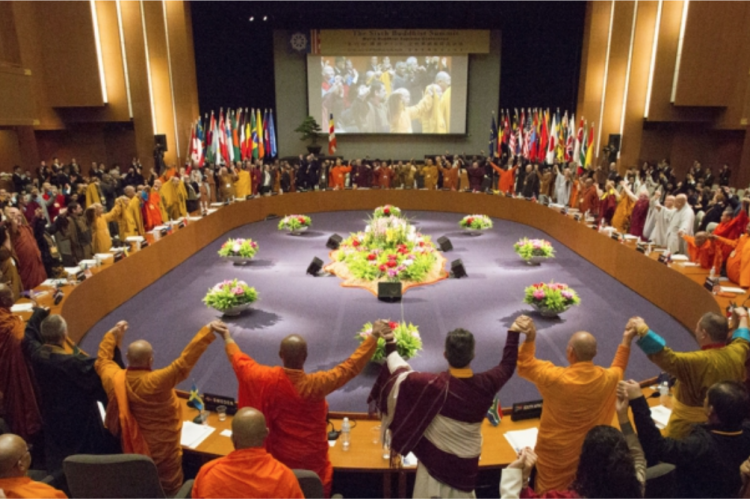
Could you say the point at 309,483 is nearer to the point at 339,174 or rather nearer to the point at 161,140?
the point at 339,174

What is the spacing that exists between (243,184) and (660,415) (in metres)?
13.4

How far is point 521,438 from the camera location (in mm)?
3730

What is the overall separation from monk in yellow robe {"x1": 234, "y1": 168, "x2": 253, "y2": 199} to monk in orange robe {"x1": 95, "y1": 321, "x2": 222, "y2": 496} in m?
12.4

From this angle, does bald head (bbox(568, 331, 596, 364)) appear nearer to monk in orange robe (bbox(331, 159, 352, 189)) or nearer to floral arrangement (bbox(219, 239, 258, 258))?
floral arrangement (bbox(219, 239, 258, 258))

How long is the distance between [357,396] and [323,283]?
3.96 m

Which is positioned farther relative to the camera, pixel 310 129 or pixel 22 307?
pixel 310 129

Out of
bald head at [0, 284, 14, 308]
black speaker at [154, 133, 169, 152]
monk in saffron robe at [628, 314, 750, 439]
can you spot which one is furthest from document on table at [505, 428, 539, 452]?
black speaker at [154, 133, 169, 152]

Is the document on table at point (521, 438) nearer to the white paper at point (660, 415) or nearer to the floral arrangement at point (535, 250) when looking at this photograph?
the white paper at point (660, 415)

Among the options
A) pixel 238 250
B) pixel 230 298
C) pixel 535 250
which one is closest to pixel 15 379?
pixel 230 298

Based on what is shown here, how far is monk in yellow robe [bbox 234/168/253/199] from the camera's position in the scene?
15.5 m

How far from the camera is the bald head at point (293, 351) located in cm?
300

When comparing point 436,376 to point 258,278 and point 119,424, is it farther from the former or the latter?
point 258,278

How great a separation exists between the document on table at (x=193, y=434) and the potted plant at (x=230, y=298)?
3640mm

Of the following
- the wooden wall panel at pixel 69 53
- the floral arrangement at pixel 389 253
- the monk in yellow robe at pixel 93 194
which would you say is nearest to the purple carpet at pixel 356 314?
the floral arrangement at pixel 389 253
